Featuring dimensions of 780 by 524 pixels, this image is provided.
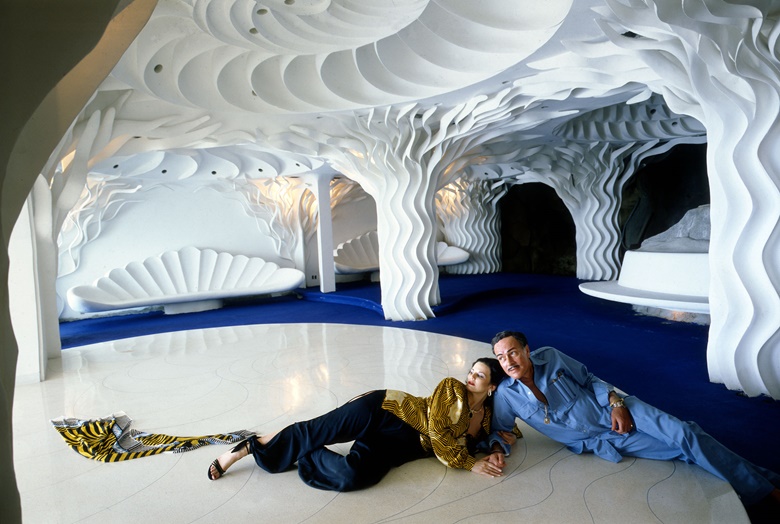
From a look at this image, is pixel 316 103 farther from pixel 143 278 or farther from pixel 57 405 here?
pixel 143 278

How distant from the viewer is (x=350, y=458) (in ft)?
9.02

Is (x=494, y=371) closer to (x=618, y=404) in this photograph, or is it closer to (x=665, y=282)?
(x=618, y=404)

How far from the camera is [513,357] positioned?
267cm

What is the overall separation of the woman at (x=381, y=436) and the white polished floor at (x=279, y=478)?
0.08 metres

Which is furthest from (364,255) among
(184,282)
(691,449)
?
(691,449)

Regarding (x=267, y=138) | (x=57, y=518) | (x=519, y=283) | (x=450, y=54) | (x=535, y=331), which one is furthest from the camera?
(x=519, y=283)

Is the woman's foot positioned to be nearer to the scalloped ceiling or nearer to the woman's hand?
the woman's hand

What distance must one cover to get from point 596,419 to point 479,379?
2.37 ft

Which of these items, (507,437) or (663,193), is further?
(663,193)

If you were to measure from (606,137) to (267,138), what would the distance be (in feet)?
23.2

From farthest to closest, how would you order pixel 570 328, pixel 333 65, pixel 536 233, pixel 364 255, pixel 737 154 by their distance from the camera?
pixel 536 233 < pixel 364 255 < pixel 570 328 < pixel 333 65 < pixel 737 154

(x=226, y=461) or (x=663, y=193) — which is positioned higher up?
(x=663, y=193)

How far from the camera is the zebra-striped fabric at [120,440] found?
3365mm

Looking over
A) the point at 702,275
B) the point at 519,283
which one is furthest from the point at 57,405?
the point at 519,283
